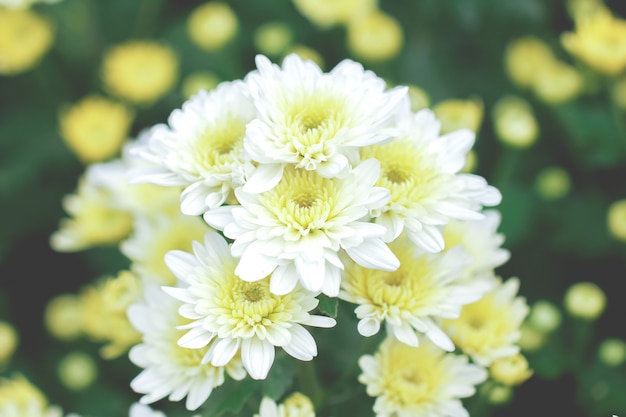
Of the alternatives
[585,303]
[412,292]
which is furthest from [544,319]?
[412,292]

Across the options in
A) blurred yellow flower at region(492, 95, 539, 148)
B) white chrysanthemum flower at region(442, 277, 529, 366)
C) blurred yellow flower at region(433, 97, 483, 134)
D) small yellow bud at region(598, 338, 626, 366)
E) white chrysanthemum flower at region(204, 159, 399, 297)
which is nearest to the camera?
white chrysanthemum flower at region(204, 159, 399, 297)

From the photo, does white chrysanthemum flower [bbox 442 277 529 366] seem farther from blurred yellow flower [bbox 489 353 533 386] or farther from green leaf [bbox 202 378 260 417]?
green leaf [bbox 202 378 260 417]

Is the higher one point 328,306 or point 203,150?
point 203,150

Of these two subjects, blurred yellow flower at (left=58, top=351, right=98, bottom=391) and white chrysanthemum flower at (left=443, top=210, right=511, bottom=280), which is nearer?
white chrysanthemum flower at (left=443, top=210, right=511, bottom=280)

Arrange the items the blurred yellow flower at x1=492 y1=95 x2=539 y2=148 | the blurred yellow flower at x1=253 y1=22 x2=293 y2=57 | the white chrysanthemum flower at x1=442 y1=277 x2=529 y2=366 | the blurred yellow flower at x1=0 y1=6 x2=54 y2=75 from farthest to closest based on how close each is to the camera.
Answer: the blurred yellow flower at x1=0 y1=6 x2=54 y2=75 → the blurred yellow flower at x1=253 y1=22 x2=293 y2=57 → the blurred yellow flower at x1=492 y1=95 x2=539 y2=148 → the white chrysanthemum flower at x1=442 y1=277 x2=529 y2=366

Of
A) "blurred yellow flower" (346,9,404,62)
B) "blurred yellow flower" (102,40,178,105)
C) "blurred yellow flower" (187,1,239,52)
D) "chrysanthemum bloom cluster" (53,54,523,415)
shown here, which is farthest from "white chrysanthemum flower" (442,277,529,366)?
"blurred yellow flower" (102,40,178,105)

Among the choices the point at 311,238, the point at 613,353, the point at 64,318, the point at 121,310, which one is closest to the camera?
the point at 311,238

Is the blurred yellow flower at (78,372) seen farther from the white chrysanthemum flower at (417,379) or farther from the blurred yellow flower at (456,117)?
the blurred yellow flower at (456,117)

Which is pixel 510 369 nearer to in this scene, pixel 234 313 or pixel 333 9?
pixel 234 313
